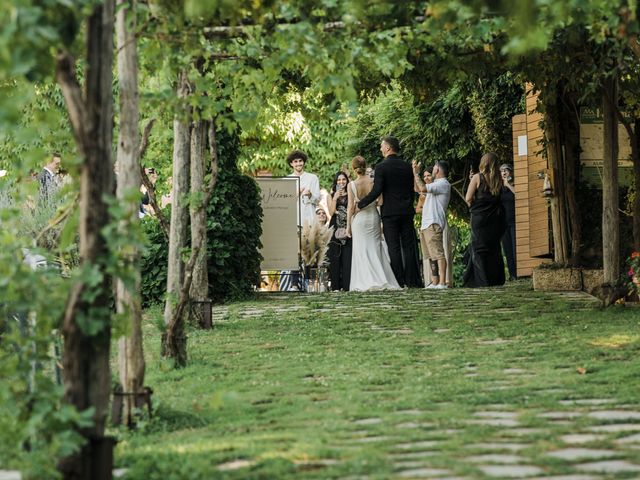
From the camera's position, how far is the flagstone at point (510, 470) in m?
6.36

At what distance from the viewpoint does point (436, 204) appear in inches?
837

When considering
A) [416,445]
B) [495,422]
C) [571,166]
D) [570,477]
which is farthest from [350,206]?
[570,477]

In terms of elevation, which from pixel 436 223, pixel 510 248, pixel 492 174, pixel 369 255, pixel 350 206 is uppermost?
pixel 492 174

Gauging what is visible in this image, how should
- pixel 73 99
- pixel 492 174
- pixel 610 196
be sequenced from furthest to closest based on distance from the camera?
1. pixel 492 174
2. pixel 610 196
3. pixel 73 99

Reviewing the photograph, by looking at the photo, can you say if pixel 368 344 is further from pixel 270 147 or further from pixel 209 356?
pixel 270 147

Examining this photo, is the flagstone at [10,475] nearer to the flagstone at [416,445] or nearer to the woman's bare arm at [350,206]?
the flagstone at [416,445]

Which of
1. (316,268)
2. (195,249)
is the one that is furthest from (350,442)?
(316,268)

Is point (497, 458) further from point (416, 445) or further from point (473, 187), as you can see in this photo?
point (473, 187)

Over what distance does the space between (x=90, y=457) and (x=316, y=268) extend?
16.1 m

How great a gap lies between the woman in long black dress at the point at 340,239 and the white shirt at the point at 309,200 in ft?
0.99

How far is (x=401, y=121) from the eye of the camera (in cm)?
3400

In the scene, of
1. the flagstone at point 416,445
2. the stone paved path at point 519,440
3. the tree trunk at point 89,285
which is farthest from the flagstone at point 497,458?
the tree trunk at point 89,285

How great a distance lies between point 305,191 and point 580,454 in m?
16.0

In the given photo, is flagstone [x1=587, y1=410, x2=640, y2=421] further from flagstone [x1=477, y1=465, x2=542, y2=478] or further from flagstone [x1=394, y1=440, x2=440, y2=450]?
flagstone [x1=477, y1=465, x2=542, y2=478]
